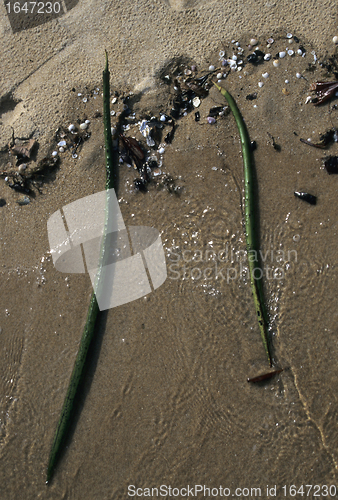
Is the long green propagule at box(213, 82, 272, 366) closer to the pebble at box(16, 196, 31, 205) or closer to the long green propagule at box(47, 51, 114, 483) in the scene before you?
the long green propagule at box(47, 51, 114, 483)

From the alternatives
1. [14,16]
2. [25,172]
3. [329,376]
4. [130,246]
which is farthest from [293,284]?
[14,16]

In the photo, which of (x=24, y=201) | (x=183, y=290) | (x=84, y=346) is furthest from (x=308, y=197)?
(x=24, y=201)

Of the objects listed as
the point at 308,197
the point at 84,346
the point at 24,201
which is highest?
the point at 24,201

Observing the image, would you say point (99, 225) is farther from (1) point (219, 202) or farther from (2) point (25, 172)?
(1) point (219, 202)

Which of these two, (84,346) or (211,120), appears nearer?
(84,346)

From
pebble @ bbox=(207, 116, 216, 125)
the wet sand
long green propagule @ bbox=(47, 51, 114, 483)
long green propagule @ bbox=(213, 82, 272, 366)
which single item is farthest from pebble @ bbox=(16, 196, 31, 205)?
long green propagule @ bbox=(213, 82, 272, 366)

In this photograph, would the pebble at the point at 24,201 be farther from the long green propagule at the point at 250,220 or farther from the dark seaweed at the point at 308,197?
the dark seaweed at the point at 308,197

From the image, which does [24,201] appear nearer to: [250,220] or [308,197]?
[250,220]
